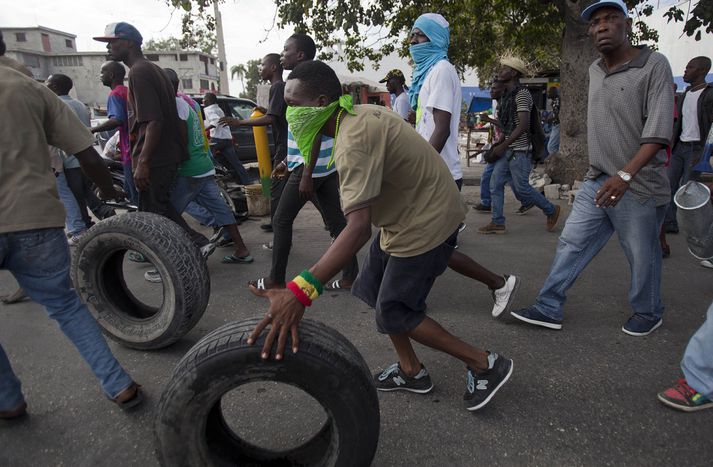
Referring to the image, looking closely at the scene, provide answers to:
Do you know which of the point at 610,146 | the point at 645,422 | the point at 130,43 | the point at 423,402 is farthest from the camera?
the point at 130,43

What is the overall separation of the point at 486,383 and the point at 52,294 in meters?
2.20

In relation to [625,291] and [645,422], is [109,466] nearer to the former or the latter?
[645,422]

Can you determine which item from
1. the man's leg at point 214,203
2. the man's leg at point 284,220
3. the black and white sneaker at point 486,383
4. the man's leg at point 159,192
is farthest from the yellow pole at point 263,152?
the black and white sneaker at point 486,383

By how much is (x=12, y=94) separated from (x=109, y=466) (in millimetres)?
1728

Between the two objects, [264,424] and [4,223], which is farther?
[264,424]

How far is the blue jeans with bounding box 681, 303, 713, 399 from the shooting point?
6.48ft

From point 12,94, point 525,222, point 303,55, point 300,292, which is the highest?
point 303,55

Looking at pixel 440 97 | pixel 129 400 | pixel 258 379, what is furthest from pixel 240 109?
pixel 258 379

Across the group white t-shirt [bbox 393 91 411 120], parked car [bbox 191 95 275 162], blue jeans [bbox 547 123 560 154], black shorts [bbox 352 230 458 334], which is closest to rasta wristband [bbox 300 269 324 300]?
black shorts [bbox 352 230 458 334]

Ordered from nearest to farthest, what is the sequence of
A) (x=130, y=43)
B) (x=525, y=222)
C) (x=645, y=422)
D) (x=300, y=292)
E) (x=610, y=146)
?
(x=300, y=292) → (x=645, y=422) → (x=610, y=146) → (x=130, y=43) → (x=525, y=222)

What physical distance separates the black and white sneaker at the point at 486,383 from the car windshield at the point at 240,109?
960cm

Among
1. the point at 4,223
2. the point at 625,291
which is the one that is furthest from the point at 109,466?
the point at 625,291

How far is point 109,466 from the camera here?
2068 mm

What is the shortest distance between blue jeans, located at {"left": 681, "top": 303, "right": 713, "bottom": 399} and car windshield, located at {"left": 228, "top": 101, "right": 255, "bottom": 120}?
10.1 meters
